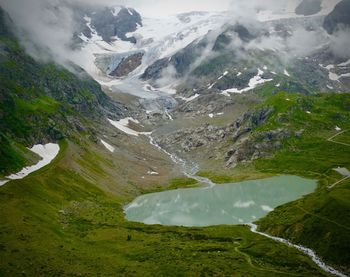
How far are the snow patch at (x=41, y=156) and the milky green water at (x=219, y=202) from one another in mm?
37301

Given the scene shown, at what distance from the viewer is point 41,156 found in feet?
587

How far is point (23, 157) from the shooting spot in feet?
524

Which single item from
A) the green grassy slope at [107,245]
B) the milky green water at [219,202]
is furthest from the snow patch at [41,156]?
the milky green water at [219,202]

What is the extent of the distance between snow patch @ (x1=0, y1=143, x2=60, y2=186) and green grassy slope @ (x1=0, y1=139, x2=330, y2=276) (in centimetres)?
565

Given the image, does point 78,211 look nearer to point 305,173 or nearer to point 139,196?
point 139,196

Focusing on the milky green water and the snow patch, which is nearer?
the milky green water

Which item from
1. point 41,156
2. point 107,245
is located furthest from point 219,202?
point 41,156

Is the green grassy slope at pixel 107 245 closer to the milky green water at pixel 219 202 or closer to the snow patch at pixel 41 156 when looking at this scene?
the snow patch at pixel 41 156

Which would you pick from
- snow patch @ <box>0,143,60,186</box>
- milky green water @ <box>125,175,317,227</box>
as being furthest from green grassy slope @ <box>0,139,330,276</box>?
milky green water @ <box>125,175,317,227</box>

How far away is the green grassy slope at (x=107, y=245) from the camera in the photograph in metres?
76.2

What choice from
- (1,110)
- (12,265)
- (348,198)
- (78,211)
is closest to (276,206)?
(348,198)

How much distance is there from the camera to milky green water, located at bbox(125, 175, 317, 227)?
13512 centimetres

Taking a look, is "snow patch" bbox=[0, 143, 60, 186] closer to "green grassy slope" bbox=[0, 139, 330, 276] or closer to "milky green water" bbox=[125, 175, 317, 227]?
"green grassy slope" bbox=[0, 139, 330, 276]

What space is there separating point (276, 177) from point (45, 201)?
11105 centimetres
